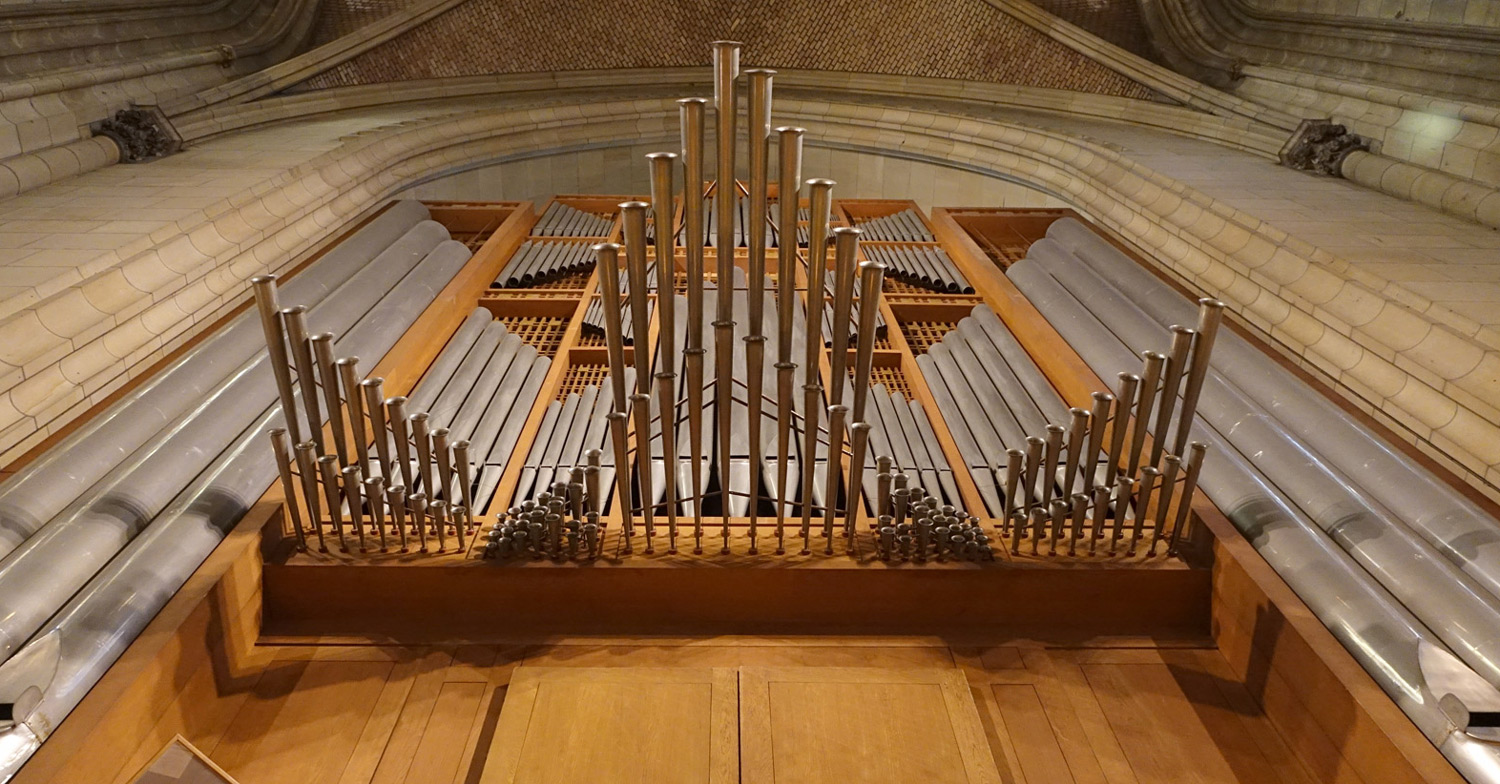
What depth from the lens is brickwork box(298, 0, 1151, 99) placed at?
836 centimetres

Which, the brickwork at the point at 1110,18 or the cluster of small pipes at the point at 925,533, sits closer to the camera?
the cluster of small pipes at the point at 925,533

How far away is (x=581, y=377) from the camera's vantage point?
4.16 meters

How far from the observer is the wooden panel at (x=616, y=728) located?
2139mm

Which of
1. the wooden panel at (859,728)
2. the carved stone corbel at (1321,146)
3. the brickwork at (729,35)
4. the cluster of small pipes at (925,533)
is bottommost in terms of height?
the wooden panel at (859,728)

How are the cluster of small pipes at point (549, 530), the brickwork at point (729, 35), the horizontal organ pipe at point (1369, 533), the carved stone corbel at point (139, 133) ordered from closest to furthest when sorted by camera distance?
the horizontal organ pipe at point (1369, 533)
the cluster of small pipes at point (549, 530)
the carved stone corbel at point (139, 133)
the brickwork at point (729, 35)

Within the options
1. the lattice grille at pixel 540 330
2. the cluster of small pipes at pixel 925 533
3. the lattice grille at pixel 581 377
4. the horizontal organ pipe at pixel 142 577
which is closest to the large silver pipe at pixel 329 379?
the horizontal organ pipe at pixel 142 577

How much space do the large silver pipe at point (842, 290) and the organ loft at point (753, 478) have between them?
0.01 m

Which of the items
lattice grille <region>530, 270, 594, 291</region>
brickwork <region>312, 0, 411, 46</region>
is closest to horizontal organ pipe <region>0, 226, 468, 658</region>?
lattice grille <region>530, 270, 594, 291</region>

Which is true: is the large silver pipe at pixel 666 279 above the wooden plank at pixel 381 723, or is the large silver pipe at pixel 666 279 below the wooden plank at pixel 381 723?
above

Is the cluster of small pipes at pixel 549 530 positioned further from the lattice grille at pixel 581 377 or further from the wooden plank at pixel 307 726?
the lattice grille at pixel 581 377

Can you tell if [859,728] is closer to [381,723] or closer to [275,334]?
[381,723]

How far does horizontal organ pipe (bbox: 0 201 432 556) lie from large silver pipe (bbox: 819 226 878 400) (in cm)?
223

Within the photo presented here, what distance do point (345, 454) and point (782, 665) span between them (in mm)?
1444

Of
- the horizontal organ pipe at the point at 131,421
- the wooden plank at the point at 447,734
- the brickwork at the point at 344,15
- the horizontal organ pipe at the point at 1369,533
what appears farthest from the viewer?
the brickwork at the point at 344,15
